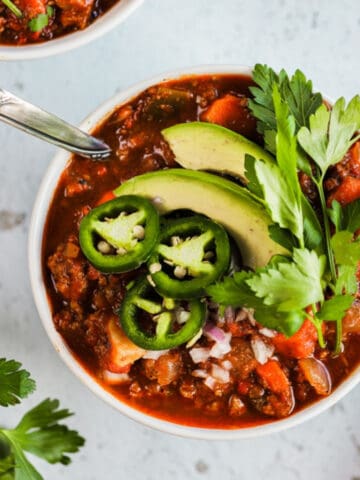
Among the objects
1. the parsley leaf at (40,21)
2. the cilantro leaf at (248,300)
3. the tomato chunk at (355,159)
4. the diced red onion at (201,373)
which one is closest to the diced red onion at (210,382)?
the diced red onion at (201,373)

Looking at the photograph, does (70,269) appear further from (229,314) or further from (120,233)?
(229,314)

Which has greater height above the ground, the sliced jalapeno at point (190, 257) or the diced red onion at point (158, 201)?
the diced red onion at point (158, 201)

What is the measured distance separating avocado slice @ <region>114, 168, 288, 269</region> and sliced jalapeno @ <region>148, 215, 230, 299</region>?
0.16ft

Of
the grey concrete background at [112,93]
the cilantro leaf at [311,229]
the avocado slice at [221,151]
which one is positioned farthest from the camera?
the grey concrete background at [112,93]

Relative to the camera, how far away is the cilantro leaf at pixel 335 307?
246 cm

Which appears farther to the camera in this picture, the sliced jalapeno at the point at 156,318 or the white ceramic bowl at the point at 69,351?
the white ceramic bowl at the point at 69,351

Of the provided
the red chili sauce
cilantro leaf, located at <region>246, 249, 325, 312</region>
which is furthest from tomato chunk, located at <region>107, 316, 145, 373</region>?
the red chili sauce

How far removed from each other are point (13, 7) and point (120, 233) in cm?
83

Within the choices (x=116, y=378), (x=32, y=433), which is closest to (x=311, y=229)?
(x=116, y=378)

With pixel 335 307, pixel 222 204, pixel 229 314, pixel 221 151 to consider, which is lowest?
pixel 229 314

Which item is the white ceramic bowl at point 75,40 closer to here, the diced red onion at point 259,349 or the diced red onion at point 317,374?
the diced red onion at point 259,349

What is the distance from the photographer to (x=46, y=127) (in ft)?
9.16

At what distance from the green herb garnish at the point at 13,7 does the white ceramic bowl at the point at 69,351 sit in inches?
16.2

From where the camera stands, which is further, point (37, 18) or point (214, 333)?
point (37, 18)
